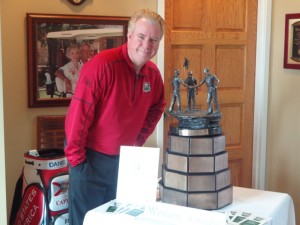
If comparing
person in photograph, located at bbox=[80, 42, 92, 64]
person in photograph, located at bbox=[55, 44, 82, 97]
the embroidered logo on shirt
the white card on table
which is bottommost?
the white card on table

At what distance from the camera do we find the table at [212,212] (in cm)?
159

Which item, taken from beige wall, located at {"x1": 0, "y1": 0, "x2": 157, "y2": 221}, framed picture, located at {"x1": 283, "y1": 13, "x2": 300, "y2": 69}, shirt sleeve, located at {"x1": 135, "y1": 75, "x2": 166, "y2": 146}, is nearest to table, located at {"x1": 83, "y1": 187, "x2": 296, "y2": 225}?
shirt sleeve, located at {"x1": 135, "y1": 75, "x2": 166, "y2": 146}

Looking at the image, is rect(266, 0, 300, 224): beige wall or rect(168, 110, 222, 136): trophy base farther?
rect(266, 0, 300, 224): beige wall

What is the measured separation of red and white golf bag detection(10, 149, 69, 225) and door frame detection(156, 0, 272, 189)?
5.31 ft

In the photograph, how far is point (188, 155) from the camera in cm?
172

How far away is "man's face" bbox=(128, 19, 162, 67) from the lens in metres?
1.87

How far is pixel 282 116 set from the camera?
10.6 feet

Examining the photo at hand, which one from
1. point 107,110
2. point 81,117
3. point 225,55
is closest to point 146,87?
point 107,110

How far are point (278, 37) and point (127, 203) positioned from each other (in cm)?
200

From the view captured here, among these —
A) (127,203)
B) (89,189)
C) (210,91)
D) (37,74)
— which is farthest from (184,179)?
(37,74)

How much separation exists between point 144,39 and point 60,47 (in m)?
0.97

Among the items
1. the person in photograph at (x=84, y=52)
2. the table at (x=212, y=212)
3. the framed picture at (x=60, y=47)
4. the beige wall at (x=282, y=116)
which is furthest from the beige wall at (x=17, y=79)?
the beige wall at (x=282, y=116)

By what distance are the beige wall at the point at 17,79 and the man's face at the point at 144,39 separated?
91 cm

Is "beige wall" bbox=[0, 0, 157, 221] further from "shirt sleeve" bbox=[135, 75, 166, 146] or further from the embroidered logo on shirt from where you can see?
the embroidered logo on shirt
